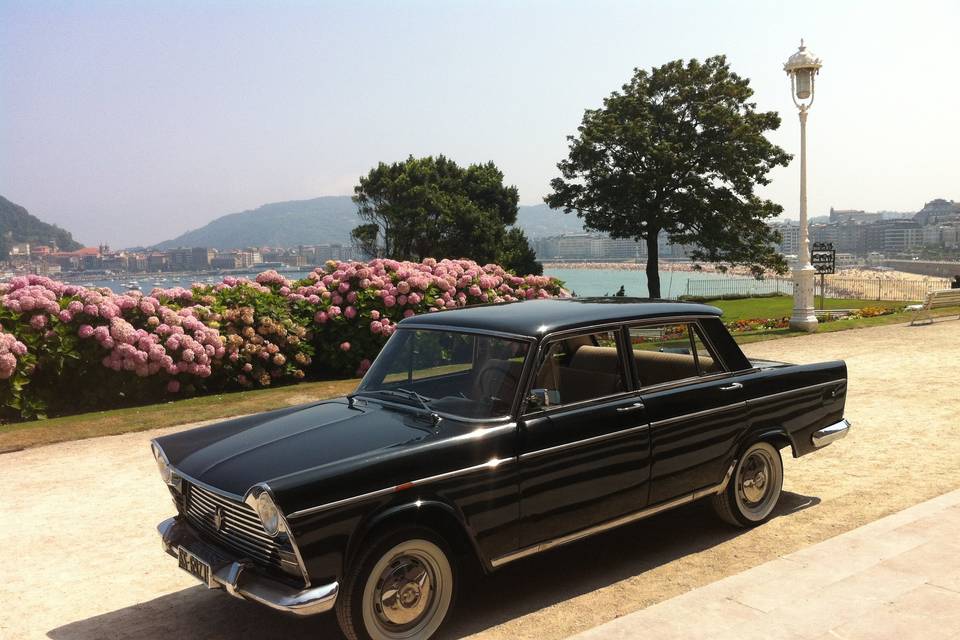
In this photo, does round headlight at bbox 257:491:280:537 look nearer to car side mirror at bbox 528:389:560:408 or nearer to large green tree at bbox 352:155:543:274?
car side mirror at bbox 528:389:560:408

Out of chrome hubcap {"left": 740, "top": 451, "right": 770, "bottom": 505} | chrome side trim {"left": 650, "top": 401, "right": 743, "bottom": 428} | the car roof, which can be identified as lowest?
chrome hubcap {"left": 740, "top": 451, "right": 770, "bottom": 505}

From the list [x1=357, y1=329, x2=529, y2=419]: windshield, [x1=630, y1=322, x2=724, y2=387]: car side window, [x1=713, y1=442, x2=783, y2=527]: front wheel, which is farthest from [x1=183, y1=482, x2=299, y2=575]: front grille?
[x1=713, y1=442, x2=783, y2=527]: front wheel

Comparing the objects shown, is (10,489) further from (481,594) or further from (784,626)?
(784,626)

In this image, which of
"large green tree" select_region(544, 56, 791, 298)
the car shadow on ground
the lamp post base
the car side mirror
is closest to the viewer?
the car shadow on ground

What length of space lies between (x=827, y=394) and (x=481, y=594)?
330 centimetres

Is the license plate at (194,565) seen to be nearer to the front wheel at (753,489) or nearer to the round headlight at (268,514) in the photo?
the round headlight at (268,514)

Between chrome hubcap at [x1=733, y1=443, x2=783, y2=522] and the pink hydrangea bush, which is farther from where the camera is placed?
the pink hydrangea bush

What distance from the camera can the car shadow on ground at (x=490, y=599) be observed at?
408 cm

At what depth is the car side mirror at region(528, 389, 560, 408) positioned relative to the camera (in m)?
4.31

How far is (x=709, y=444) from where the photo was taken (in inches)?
200

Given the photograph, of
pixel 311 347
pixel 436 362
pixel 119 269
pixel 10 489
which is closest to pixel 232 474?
pixel 436 362

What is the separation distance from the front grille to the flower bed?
755 centimetres

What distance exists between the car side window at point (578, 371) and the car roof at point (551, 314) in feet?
0.37

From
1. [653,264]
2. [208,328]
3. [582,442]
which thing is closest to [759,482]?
[582,442]
